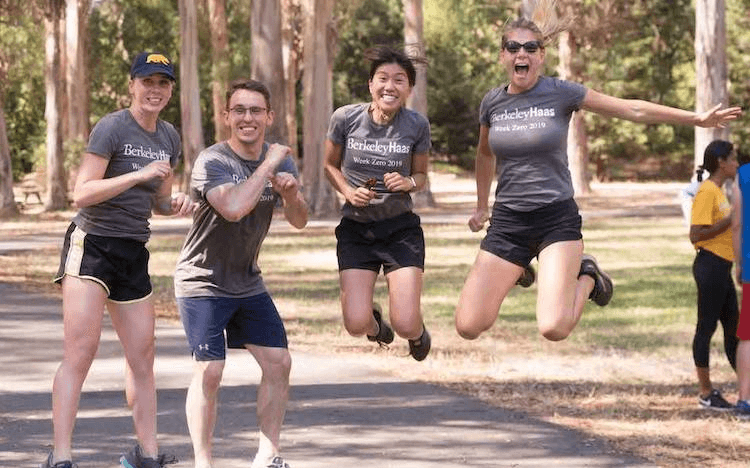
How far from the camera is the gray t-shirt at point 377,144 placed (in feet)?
30.0

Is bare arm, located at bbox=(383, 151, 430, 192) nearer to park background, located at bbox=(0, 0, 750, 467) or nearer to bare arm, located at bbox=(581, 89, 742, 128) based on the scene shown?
bare arm, located at bbox=(581, 89, 742, 128)

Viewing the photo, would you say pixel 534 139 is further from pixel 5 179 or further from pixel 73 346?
pixel 5 179

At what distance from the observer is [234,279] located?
8.16 m

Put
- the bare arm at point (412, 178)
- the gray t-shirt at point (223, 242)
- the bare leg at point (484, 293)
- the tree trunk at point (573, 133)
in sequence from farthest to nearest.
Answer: the tree trunk at point (573, 133) < the bare leg at point (484, 293) < the bare arm at point (412, 178) < the gray t-shirt at point (223, 242)

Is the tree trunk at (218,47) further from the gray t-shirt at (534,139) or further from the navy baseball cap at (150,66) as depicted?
the navy baseball cap at (150,66)

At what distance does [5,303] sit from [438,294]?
5.98 meters

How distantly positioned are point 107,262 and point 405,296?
2.22 metres

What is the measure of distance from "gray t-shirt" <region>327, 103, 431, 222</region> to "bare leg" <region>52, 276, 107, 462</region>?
6.30 ft

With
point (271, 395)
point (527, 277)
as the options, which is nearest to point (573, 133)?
point (527, 277)

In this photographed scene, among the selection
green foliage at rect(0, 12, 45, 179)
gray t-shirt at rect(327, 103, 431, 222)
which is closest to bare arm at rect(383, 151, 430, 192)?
gray t-shirt at rect(327, 103, 431, 222)

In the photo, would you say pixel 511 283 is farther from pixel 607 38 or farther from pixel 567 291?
pixel 607 38

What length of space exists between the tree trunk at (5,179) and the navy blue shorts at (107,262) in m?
33.2

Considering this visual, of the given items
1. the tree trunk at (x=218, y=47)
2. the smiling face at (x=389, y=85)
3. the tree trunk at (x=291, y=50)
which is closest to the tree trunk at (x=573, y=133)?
the tree trunk at (x=291, y=50)

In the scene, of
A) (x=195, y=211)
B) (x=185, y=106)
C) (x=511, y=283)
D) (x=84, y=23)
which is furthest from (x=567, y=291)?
(x=84, y=23)
